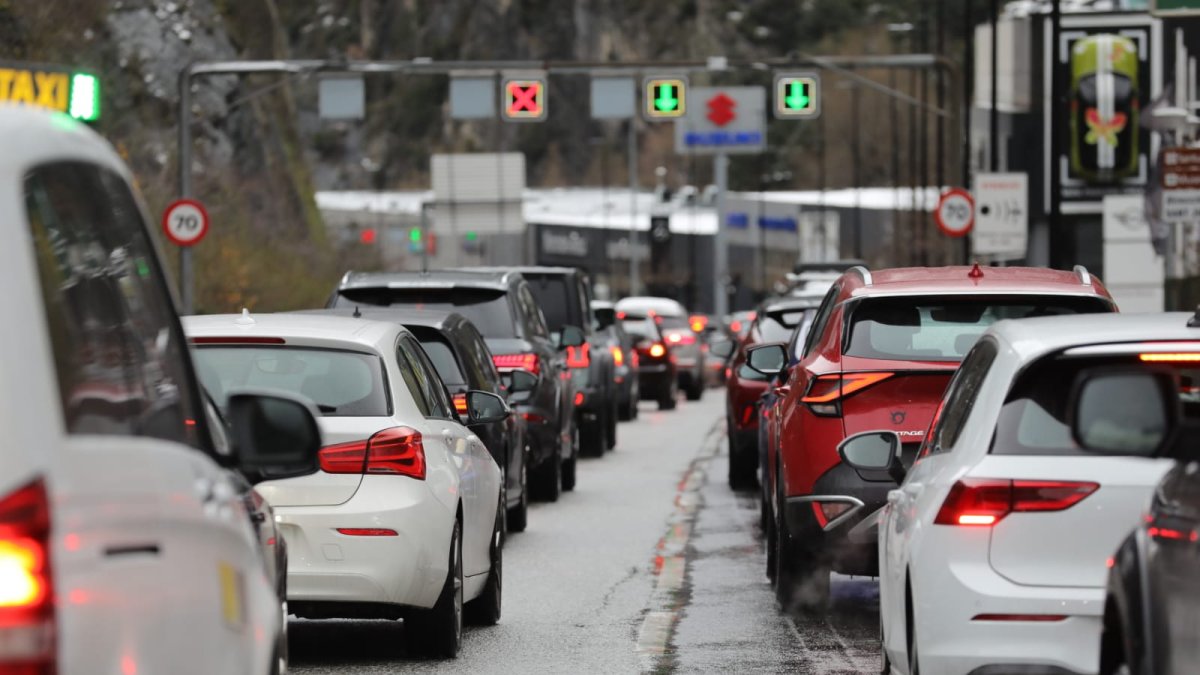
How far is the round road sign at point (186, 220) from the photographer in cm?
3362

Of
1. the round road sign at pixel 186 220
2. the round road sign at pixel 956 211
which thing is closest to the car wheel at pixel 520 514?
the round road sign at pixel 186 220

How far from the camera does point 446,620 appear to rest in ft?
32.8

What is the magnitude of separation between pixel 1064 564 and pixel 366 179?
565 feet

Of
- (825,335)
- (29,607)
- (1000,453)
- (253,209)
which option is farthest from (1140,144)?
(29,607)

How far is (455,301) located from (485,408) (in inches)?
202

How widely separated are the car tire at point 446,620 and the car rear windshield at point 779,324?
9.98 m

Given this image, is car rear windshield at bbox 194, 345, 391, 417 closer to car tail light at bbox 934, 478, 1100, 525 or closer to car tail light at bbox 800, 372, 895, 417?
car tail light at bbox 800, 372, 895, 417

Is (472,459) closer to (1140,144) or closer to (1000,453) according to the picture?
(1000,453)

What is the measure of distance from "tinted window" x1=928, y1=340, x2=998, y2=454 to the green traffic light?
35355 millimetres

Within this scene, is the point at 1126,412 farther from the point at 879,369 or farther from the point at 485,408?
the point at 485,408

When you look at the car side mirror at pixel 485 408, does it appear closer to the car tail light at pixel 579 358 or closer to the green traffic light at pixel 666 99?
the car tail light at pixel 579 358

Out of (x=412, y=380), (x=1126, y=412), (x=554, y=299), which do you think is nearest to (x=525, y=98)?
(x=554, y=299)

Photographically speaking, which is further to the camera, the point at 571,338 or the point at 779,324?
the point at 571,338

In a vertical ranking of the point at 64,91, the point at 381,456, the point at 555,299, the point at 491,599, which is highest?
the point at 64,91
